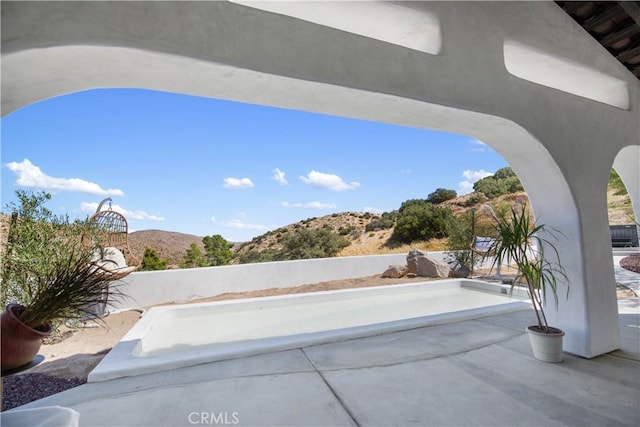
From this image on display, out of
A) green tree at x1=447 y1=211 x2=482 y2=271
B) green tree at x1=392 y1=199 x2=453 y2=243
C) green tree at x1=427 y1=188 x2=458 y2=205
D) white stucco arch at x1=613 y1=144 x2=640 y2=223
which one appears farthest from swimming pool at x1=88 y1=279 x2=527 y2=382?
green tree at x1=427 y1=188 x2=458 y2=205

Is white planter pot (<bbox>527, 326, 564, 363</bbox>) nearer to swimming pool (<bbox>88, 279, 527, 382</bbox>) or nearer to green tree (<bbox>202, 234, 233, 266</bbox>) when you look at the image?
swimming pool (<bbox>88, 279, 527, 382</bbox>)

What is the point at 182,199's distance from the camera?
54.7 ft

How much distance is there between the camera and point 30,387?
286cm

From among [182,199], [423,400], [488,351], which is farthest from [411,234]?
[423,400]

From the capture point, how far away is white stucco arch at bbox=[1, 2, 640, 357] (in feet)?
4.97

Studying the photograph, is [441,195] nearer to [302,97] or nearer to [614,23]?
[614,23]

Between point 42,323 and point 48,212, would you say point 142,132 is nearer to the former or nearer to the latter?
point 48,212

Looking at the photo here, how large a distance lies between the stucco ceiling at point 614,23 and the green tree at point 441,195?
22.3 metres

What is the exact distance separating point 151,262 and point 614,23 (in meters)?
9.50

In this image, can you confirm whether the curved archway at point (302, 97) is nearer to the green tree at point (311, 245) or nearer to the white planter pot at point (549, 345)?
the white planter pot at point (549, 345)

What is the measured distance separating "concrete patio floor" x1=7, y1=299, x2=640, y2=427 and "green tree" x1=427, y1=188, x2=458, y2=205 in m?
22.7

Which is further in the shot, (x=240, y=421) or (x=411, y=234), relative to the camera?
(x=411, y=234)

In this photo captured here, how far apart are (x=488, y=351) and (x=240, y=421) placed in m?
2.56

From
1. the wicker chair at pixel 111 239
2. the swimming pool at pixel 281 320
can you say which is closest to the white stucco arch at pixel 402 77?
the swimming pool at pixel 281 320
